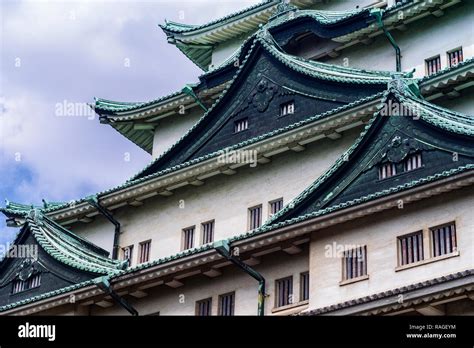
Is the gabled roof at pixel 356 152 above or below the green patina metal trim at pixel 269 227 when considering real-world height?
above

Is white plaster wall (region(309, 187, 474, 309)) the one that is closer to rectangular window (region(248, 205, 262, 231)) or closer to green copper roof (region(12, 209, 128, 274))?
rectangular window (region(248, 205, 262, 231))

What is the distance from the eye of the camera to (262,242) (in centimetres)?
3550

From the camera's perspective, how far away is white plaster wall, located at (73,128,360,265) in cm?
4000

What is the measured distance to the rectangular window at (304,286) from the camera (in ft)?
118

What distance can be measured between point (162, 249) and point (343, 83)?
9365 millimetres

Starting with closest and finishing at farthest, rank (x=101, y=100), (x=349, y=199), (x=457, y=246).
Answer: (x=457, y=246)
(x=349, y=199)
(x=101, y=100)

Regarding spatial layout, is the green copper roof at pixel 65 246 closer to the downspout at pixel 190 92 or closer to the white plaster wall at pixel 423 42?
the downspout at pixel 190 92

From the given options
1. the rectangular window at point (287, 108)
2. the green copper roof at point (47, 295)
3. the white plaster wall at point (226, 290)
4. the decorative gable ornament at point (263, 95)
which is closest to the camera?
the white plaster wall at point (226, 290)

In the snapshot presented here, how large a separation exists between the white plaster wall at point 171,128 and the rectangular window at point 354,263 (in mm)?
15717

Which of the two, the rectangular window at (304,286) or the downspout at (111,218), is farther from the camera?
the downspout at (111,218)

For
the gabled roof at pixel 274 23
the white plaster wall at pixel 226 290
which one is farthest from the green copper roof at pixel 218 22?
the white plaster wall at pixel 226 290

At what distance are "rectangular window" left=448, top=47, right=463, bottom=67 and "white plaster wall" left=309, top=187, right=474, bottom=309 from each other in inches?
383

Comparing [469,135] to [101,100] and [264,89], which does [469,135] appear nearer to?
[264,89]

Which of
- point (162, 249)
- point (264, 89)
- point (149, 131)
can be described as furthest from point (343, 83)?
point (149, 131)
